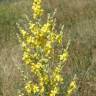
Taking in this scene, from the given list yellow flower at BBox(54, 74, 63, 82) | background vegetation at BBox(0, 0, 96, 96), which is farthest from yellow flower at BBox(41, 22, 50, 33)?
background vegetation at BBox(0, 0, 96, 96)

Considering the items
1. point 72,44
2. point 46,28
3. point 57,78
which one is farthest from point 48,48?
point 72,44

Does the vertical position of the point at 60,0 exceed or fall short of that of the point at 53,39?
it exceeds it

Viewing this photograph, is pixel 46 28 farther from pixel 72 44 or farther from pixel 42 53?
pixel 72 44

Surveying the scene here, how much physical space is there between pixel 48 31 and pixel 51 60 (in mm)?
528

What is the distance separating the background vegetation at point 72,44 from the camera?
671cm

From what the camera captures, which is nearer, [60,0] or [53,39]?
[53,39]

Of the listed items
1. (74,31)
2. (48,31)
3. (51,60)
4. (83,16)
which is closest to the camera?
(48,31)

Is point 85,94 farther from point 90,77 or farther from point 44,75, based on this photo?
point 44,75

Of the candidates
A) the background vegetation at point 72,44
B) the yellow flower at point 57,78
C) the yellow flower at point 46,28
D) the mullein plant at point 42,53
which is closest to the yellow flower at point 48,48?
the mullein plant at point 42,53

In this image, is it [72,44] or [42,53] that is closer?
[42,53]

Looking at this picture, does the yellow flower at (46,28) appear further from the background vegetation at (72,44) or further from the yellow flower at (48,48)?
the background vegetation at (72,44)

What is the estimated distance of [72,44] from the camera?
26.4ft

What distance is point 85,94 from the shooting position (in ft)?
20.7

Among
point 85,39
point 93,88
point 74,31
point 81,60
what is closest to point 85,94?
point 93,88
